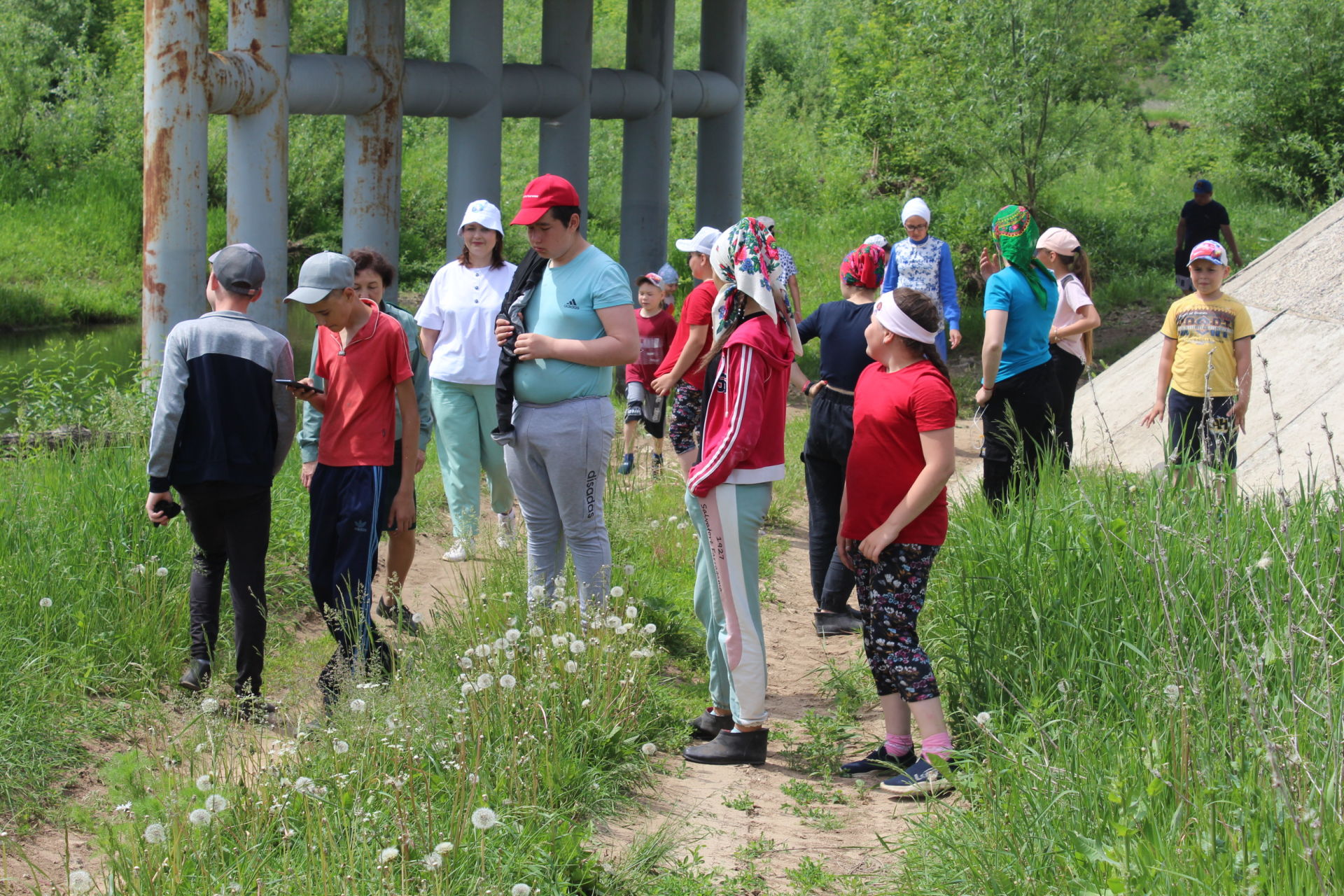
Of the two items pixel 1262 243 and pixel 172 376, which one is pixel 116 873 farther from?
pixel 1262 243

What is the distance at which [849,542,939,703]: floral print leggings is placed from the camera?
4520 mm

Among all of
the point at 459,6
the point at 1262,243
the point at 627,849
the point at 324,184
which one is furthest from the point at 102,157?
the point at 627,849

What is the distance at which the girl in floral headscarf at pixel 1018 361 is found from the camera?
22.2ft

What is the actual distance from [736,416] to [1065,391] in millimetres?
3910

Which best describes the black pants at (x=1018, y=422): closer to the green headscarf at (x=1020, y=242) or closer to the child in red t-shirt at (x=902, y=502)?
Answer: the green headscarf at (x=1020, y=242)

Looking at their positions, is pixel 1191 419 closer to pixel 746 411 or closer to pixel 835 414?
pixel 835 414

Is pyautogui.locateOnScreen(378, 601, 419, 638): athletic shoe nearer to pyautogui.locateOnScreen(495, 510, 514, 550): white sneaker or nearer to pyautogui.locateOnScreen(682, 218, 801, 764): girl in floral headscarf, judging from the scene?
pyautogui.locateOnScreen(495, 510, 514, 550): white sneaker

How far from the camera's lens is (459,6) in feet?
38.7

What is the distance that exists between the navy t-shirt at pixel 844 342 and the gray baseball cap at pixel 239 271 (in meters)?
2.47

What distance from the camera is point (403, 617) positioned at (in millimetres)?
5461

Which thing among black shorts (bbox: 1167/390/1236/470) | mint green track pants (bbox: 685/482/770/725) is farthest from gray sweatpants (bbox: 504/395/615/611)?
black shorts (bbox: 1167/390/1236/470)

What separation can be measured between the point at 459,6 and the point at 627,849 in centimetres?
953

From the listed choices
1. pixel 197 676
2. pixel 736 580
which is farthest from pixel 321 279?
pixel 736 580

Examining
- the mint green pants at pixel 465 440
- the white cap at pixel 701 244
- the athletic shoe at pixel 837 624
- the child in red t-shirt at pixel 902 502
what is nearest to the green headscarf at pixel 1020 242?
the white cap at pixel 701 244
